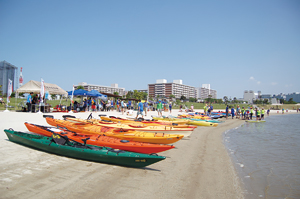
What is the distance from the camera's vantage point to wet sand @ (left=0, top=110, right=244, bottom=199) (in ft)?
12.2

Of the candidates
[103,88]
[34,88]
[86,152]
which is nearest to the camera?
[86,152]

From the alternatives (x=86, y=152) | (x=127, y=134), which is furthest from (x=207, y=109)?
(x=86, y=152)

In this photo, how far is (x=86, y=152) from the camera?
5.20m

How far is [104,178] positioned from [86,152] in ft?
3.80

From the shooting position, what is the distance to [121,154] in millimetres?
4945

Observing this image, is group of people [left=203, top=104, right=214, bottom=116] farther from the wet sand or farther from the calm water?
the wet sand

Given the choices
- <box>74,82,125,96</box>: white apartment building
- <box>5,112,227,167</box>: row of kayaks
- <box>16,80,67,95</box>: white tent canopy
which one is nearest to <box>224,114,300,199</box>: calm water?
<box>5,112,227,167</box>: row of kayaks

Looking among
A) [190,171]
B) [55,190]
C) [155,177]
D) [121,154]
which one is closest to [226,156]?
[190,171]

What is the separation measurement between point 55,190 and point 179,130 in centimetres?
639

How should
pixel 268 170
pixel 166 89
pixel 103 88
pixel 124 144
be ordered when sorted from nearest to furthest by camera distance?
pixel 124 144
pixel 268 170
pixel 166 89
pixel 103 88

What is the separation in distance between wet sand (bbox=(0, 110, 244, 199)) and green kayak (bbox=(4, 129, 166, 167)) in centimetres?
16

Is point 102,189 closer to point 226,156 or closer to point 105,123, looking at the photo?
point 226,156

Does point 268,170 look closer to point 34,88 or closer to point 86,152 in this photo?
point 86,152

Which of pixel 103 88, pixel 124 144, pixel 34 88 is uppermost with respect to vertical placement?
pixel 103 88
